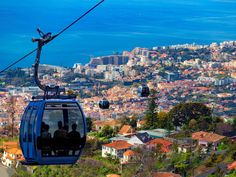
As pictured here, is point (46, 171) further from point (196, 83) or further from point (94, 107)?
point (196, 83)

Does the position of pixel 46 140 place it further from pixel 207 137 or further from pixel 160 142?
pixel 207 137

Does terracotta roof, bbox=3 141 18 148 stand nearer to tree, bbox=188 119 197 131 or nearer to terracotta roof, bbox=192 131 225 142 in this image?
terracotta roof, bbox=192 131 225 142

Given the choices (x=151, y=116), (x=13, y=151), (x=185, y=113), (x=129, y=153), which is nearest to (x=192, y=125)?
(x=185, y=113)

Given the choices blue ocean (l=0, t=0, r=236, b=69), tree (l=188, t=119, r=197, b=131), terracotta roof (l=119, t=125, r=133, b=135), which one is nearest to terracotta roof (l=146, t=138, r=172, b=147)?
Result: tree (l=188, t=119, r=197, b=131)

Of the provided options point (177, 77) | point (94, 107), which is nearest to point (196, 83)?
point (177, 77)

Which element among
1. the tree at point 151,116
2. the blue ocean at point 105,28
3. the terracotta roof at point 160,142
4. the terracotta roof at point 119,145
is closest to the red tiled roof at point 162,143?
the terracotta roof at point 160,142

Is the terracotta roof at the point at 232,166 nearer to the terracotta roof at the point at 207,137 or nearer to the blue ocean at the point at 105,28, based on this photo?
the terracotta roof at the point at 207,137
